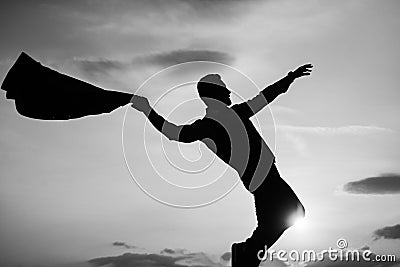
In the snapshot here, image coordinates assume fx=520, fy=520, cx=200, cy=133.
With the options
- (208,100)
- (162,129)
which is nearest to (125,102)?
(162,129)

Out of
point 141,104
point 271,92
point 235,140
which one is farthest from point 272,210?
point 141,104

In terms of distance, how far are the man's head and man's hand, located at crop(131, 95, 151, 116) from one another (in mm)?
802

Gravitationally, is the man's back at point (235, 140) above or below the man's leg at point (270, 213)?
above

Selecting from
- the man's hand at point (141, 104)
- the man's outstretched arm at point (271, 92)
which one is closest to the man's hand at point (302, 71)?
the man's outstretched arm at point (271, 92)

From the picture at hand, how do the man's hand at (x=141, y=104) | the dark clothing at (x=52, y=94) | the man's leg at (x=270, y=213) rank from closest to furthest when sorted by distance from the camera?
the man's leg at (x=270, y=213), the man's hand at (x=141, y=104), the dark clothing at (x=52, y=94)

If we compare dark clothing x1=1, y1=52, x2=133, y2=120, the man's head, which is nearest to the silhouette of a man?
the man's head

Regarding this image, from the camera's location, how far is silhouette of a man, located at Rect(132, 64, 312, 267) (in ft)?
24.4

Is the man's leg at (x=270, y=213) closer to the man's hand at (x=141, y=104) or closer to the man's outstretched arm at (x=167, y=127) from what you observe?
the man's outstretched arm at (x=167, y=127)

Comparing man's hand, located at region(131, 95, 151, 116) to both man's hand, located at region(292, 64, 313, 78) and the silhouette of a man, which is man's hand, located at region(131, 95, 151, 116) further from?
man's hand, located at region(292, 64, 313, 78)

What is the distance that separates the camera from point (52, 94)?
25.9 feet

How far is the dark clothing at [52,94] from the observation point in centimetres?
773

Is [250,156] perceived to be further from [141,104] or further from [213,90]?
[141,104]

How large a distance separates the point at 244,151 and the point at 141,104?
1.64m

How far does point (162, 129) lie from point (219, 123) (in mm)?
836
